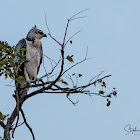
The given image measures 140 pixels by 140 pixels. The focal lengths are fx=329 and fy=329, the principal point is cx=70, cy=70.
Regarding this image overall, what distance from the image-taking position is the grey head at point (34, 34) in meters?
7.68

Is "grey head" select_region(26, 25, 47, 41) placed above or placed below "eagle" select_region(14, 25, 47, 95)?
above

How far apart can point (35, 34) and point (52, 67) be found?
2926 millimetres

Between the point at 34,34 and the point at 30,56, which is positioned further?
the point at 34,34

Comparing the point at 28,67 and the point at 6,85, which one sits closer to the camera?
the point at 6,85

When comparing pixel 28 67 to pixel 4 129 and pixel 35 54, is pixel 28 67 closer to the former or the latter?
pixel 35 54

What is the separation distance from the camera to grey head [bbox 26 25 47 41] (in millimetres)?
7680

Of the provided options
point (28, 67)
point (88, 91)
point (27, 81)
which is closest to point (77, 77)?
point (88, 91)

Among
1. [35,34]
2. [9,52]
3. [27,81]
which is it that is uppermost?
[35,34]

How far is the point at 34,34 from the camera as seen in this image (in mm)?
7723

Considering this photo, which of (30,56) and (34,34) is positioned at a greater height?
(34,34)

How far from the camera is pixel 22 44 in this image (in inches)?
289

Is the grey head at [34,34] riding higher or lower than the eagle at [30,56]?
higher

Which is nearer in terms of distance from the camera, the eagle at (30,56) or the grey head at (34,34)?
the eagle at (30,56)

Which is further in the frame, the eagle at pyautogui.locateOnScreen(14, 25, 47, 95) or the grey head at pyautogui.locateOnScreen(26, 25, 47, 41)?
the grey head at pyautogui.locateOnScreen(26, 25, 47, 41)
